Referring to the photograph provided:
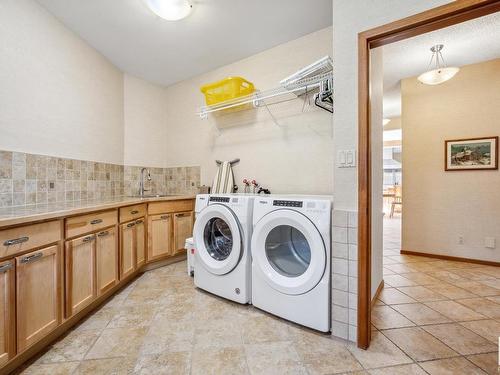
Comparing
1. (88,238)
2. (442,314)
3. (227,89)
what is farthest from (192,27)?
(442,314)

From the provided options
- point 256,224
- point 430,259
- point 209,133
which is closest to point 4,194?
point 256,224

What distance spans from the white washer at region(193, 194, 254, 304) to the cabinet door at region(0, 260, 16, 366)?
4.02 feet

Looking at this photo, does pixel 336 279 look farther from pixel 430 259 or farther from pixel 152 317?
pixel 430 259

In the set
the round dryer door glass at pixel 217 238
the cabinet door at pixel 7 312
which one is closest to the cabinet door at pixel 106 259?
the cabinet door at pixel 7 312

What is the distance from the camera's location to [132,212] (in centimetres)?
234

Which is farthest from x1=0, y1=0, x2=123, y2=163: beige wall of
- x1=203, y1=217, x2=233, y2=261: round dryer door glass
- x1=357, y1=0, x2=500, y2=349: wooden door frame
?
x1=357, y1=0, x2=500, y2=349: wooden door frame

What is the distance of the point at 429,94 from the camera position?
10.8ft

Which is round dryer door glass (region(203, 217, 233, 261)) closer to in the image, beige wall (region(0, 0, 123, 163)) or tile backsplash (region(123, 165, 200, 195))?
tile backsplash (region(123, 165, 200, 195))

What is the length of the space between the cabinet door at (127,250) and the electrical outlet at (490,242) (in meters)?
4.11

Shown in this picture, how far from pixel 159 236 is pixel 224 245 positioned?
94 cm

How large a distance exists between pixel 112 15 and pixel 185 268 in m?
2.65

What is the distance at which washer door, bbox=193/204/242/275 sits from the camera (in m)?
1.95

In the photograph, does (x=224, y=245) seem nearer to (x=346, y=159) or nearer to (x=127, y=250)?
(x=127, y=250)

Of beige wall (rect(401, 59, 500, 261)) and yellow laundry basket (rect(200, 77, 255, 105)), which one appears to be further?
beige wall (rect(401, 59, 500, 261))
